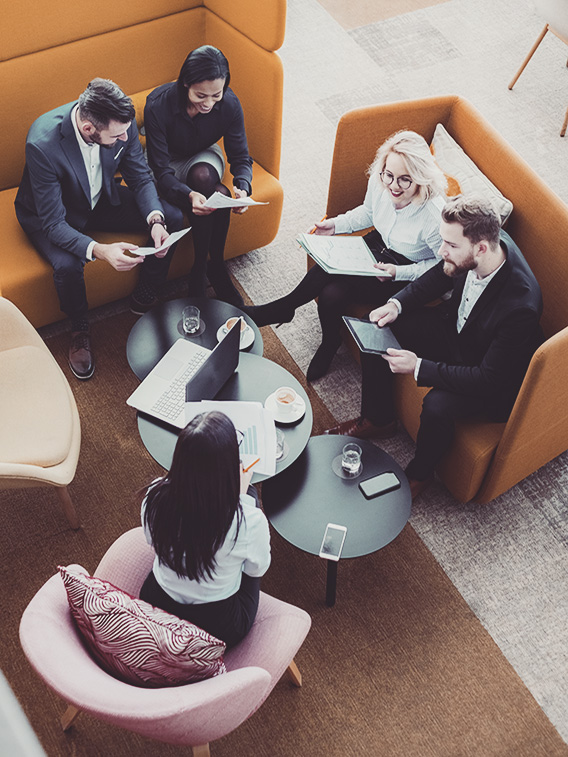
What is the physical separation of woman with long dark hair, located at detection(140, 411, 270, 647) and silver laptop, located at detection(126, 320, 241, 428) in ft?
1.86

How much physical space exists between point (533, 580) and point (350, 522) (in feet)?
2.73

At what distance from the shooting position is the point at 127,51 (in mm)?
3561

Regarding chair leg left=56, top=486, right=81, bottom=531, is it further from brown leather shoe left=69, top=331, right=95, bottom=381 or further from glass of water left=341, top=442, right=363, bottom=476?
glass of water left=341, top=442, right=363, bottom=476

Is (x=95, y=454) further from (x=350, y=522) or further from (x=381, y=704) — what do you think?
(x=381, y=704)

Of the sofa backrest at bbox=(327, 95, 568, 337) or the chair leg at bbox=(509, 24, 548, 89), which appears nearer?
the sofa backrest at bbox=(327, 95, 568, 337)

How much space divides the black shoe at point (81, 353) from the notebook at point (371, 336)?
1.17m

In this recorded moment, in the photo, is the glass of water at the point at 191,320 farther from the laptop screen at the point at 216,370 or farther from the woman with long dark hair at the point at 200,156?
the woman with long dark hair at the point at 200,156

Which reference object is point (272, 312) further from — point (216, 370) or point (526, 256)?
point (526, 256)

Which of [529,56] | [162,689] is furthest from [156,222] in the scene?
[529,56]

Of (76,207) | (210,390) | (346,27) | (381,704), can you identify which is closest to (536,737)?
(381,704)

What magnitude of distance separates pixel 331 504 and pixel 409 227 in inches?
48.9

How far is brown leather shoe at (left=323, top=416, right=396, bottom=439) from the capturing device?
312cm

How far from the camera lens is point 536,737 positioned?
2.44 metres

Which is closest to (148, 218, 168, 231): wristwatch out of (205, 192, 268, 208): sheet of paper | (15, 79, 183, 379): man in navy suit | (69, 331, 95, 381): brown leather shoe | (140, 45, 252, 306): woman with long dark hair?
(15, 79, 183, 379): man in navy suit
